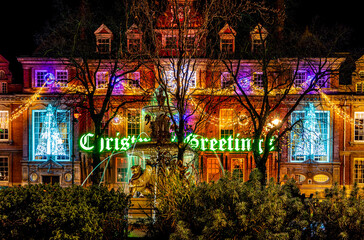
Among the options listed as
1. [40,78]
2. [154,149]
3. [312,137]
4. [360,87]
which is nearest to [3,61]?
[40,78]

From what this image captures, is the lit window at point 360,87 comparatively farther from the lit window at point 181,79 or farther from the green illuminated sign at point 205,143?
the lit window at point 181,79

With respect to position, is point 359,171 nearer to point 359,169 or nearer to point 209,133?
point 359,169

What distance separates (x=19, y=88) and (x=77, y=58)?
736 centimetres

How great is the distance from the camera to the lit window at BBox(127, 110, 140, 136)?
102 feet

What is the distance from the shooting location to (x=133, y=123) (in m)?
31.5

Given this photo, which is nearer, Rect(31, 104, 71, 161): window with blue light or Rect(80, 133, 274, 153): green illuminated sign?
Rect(80, 133, 274, 153): green illuminated sign

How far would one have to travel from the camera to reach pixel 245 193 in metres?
7.26

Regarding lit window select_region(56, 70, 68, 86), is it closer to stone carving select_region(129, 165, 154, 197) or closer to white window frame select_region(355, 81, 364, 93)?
stone carving select_region(129, 165, 154, 197)

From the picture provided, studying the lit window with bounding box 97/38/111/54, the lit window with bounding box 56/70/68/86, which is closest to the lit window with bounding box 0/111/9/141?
the lit window with bounding box 56/70/68/86

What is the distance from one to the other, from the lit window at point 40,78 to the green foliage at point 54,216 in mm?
24847

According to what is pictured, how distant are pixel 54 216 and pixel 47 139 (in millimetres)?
25362

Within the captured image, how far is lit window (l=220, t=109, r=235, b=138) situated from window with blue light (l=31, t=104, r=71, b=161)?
14547mm

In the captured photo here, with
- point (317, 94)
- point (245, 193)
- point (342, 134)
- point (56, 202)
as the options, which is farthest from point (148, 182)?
point (342, 134)

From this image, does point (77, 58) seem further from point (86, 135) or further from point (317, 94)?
point (317, 94)
